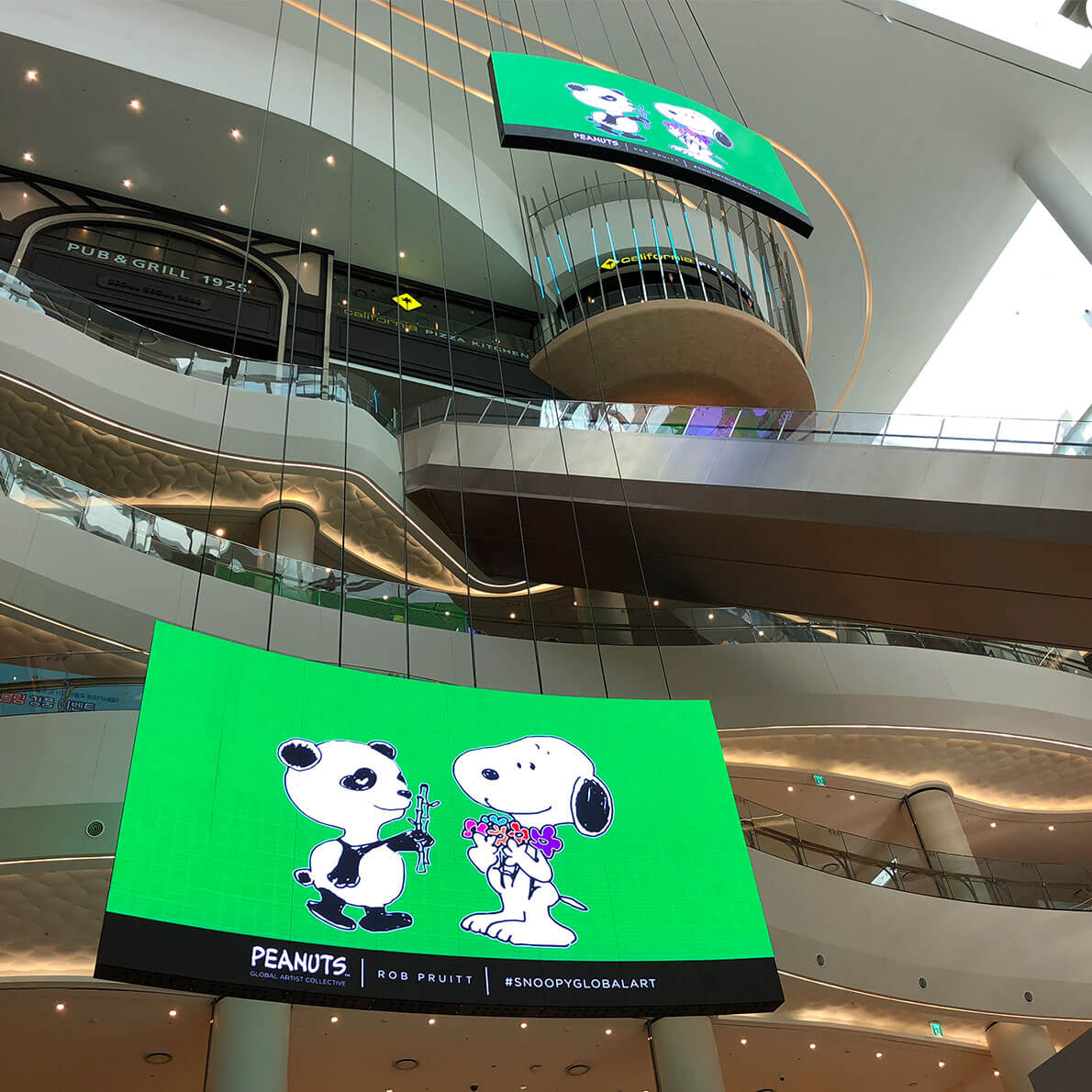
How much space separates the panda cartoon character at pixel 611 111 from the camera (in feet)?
37.6

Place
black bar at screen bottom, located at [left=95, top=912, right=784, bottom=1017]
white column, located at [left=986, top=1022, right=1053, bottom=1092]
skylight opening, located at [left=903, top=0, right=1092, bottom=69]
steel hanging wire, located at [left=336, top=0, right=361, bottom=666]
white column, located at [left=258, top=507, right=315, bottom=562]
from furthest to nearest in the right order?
skylight opening, located at [left=903, top=0, right=1092, bottom=69] < white column, located at [left=258, top=507, right=315, bottom=562] < white column, located at [left=986, top=1022, right=1053, bottom=1092] < steel hanging wire, located at [left=336, top=0, right=361, bottom=666] < black bar at screen bottom, located at [left=95, top=912, right=784, bottom=1017]

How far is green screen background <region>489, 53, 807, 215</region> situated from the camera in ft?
36.5

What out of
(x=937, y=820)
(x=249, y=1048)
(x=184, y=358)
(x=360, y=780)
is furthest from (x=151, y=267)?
(x=937, y=820)

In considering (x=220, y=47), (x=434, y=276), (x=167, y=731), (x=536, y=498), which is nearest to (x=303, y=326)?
(x=434, y=276)

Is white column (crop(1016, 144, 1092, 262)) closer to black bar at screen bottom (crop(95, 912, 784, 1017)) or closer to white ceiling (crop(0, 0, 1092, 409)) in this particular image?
white ceiling (crop(0, 0, 1092, 409))

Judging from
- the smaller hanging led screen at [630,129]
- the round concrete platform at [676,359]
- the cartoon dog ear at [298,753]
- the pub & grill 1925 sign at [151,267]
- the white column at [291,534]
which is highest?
the pub & grill 1925 sign at [151,267]

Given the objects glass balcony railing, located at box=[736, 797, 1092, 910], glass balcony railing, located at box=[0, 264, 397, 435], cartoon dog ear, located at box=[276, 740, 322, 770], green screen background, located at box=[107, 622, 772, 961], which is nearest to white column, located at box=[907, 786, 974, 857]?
glass balcony railing, located at box=[736, 797, 1092, 910]

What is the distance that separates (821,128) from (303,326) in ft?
42.0

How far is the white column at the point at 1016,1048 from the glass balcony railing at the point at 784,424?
7471mm

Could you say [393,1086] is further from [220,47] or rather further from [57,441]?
[220,47]

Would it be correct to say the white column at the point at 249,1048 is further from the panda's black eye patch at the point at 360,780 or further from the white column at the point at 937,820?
the white column at the point at 937,820

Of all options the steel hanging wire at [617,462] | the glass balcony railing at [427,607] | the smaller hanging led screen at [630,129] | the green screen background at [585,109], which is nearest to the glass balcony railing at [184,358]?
the glass balcony railing at [427,607]

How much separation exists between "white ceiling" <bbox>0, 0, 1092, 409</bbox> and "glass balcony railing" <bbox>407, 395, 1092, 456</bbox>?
8140 mm

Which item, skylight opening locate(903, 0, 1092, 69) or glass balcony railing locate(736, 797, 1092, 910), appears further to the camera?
skylight opening locate(903, 0, 1092, 69)
